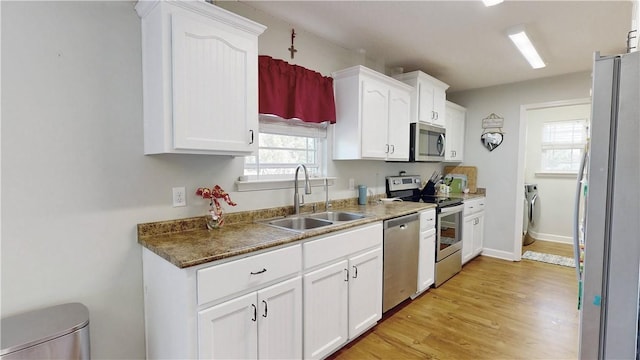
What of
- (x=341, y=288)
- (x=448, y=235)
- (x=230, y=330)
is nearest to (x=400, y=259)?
(x=341, y=288)

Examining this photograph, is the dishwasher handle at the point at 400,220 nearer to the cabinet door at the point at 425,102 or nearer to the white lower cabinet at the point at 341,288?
the white lower cabinet at the point at 341,288

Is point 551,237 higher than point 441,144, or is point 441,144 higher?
point 441,144

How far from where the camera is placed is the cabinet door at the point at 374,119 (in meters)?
2.80

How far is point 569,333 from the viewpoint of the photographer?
2436 millimetres

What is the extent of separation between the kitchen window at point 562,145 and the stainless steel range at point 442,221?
2.79 meters

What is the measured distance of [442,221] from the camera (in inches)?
132

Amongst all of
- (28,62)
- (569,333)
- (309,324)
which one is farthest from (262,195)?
(569,333)

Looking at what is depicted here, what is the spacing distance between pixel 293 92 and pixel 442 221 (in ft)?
7.00

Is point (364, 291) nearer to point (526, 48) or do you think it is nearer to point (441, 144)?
point (441, 144)

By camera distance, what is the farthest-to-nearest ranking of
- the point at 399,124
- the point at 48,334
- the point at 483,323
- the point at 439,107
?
1. the point at 439,107
2. the point at 399,124
3. the point at 483,323
4. the point at 48,334

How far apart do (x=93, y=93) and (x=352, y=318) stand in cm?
214

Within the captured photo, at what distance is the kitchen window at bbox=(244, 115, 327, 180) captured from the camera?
2.41 metres

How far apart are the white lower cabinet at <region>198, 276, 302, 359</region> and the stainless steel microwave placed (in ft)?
7.39

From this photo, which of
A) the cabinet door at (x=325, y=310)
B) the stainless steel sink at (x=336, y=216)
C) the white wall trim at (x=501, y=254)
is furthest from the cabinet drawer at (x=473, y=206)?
the cabinet door at (x=325, y=310)
